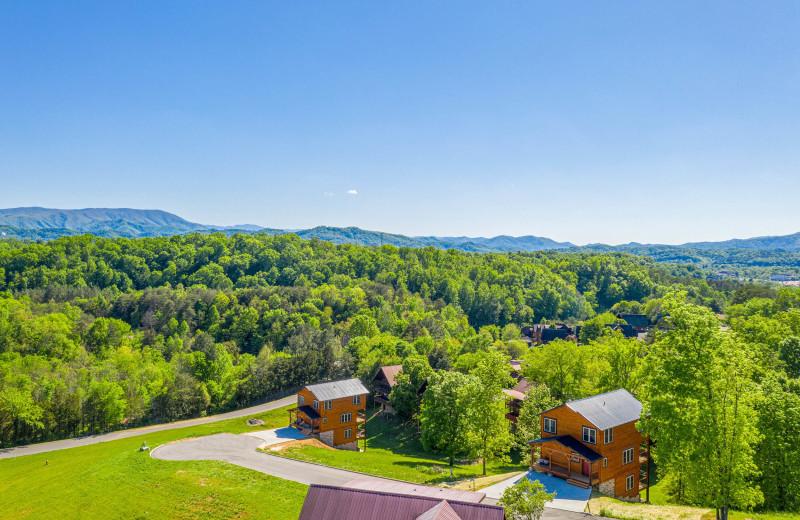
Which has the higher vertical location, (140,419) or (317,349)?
(317,349)

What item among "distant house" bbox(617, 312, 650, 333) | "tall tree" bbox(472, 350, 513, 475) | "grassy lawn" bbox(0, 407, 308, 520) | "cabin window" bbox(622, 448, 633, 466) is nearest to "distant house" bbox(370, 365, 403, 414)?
"tall tree" bbox(472, 350, 513, 475)

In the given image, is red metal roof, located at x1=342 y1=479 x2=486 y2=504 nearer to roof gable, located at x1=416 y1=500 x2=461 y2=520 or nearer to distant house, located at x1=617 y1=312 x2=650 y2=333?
roof gable, located at x1=416 y1=500 x2=461 y2=520

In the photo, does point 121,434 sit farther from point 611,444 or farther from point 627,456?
point 627,456

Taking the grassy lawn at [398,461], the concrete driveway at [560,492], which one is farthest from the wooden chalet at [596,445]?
the grassy lawn at [398,461]

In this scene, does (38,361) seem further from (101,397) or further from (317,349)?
(317,349)

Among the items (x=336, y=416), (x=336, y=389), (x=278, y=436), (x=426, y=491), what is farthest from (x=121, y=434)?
(x=426, y=491)

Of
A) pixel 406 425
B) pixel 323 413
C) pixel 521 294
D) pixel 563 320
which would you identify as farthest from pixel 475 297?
pixel 323 413

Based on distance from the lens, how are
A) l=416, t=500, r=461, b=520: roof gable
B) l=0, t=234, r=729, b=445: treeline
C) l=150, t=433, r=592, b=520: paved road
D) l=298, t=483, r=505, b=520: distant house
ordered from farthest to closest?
l=0, t=234, r=729, b=445: treeline → l=150, t=433, r=592, b=520: paved road → l=298, t=483, r=505, b=520: distant house → l=416, t=500, r=461, b=520: roof gable
